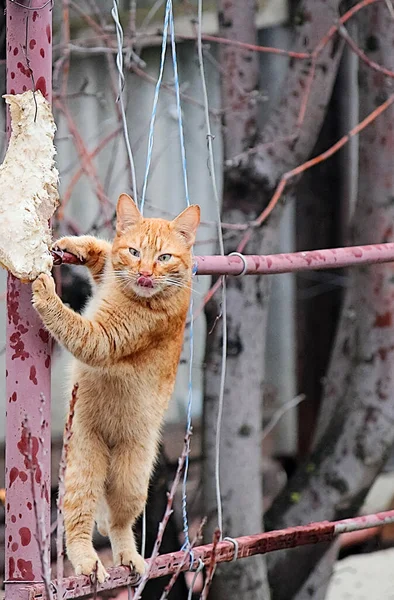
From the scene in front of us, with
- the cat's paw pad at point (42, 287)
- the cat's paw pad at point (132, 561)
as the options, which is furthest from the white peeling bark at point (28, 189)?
the cat's paw pad at point (132, 561)

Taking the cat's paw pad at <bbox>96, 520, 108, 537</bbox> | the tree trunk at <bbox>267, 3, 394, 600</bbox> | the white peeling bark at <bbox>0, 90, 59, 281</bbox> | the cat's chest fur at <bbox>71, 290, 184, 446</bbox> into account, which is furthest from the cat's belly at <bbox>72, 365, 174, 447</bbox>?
the tree trunk at <bbox>267, 3, 394, 600</bbox>

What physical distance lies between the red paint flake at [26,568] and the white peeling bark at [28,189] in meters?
0.44

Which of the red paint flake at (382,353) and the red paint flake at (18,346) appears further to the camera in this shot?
the red paint flake at (382,353)

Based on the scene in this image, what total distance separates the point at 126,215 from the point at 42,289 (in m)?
0.32

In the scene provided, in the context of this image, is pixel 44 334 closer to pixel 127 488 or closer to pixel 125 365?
pixel 125 365

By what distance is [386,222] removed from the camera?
10.4 ft

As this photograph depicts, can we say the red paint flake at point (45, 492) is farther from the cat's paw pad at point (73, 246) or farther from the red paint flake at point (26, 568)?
the cat's paw pad at point (73, 246)

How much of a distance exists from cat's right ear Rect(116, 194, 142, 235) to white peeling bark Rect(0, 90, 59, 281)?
244 millimetres

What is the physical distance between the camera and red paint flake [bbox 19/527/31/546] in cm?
145

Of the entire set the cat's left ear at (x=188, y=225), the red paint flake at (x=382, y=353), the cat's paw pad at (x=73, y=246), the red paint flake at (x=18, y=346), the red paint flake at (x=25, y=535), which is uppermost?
the cat's left ear at (x=188, y=225)

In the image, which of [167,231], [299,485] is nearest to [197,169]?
[299,485]

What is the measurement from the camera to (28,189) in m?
1.41

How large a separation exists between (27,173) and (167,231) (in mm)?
365

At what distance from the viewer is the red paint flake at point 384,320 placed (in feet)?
10.4
